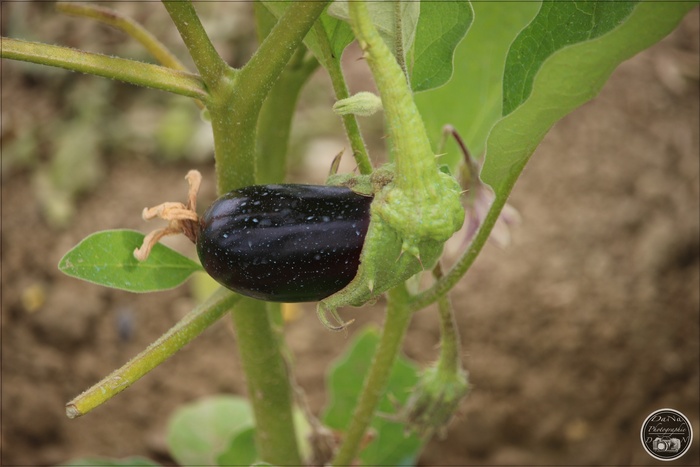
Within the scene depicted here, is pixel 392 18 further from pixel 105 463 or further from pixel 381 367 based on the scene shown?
pixel 105 463

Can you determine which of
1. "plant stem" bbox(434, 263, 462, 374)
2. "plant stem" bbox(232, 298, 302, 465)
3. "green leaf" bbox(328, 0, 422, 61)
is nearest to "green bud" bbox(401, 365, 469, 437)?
"plant stem" bbox(434, 263, 462, 374)

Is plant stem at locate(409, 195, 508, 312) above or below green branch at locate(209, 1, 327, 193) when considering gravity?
below

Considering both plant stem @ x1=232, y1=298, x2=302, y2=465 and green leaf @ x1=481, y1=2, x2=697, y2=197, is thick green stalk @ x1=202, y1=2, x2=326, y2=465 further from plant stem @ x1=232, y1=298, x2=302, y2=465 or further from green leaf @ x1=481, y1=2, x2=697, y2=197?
green leaf @ x1=481, y1=2, x2=697, y2=197

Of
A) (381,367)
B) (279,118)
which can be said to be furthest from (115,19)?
(381,367)

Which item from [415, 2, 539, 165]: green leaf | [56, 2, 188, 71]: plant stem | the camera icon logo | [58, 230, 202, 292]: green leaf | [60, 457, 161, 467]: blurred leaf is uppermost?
[56, 2, 188, 71]: plant stem

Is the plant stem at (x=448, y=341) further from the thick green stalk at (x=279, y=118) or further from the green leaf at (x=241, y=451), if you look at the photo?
the green leaf at (x=241, y=451)

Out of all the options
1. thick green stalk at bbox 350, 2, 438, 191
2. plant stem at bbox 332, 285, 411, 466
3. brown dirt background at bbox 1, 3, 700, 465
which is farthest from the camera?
brown dirt background at bbox 1, 3, 700, 465

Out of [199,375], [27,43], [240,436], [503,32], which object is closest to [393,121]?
[27,43]
